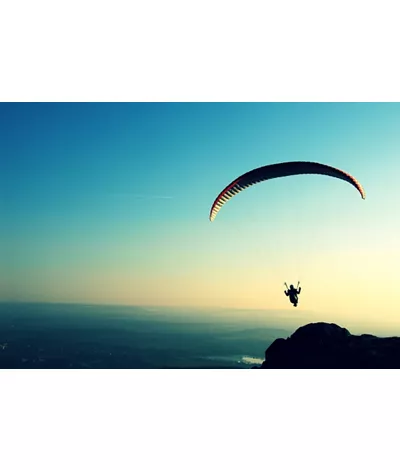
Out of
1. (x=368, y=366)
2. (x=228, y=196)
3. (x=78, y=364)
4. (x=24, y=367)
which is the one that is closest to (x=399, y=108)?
(x=228, y=196)

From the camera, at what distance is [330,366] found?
6.60 meters

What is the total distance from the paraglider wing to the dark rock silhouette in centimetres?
260

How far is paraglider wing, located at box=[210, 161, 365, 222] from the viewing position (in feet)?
17.3

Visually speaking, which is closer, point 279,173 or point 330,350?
point 279,173

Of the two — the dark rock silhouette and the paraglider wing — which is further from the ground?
the paraglider wing

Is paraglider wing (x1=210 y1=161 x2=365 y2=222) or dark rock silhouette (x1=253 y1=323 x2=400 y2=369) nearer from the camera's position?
paraglider wing (x1=210 y1=161 x2=365 y2=222)

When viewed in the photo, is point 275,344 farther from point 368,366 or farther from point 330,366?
point 368,366

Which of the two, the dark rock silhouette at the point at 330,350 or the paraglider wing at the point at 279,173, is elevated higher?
the paraglider wing at the point at 279,173

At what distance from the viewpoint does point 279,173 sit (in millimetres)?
5516

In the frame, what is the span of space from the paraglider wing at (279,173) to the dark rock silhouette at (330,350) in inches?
102

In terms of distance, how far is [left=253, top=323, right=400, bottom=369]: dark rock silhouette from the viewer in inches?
254

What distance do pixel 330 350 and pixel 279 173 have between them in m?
3.00

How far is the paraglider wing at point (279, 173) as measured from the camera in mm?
5277
